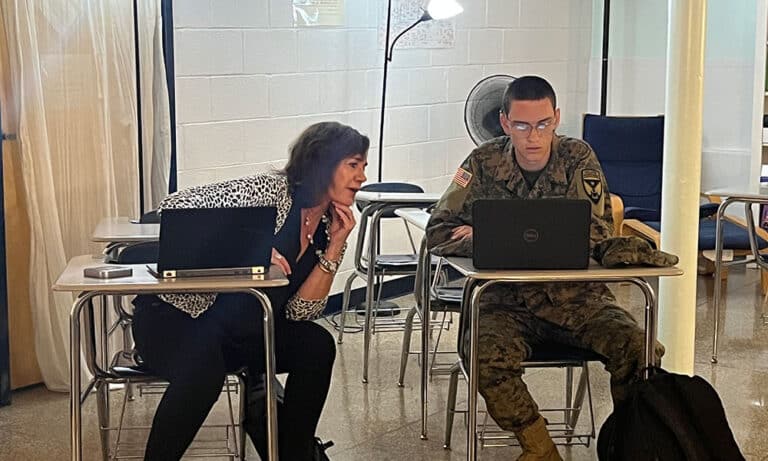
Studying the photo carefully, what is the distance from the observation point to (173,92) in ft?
14.5

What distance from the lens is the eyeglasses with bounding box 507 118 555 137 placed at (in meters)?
3.27

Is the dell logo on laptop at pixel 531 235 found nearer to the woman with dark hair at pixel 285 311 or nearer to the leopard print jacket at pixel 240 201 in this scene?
the woman with dark hair at pixel 285 311

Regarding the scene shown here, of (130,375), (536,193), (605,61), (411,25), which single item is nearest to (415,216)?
(536,193)

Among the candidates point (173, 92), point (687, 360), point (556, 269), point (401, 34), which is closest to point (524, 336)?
point (556, 269)

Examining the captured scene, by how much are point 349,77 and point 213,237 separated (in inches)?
107

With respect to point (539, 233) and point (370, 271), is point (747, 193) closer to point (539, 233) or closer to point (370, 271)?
point (370, 271)

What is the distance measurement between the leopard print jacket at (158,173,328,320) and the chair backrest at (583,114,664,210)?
3.69 m

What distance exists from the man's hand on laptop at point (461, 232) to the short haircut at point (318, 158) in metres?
0.35

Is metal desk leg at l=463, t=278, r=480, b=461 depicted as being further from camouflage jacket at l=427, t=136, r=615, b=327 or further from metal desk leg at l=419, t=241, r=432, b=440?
metal desk leg at l=419, t=241, r=432, b=440

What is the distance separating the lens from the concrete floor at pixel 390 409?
11.5 ft

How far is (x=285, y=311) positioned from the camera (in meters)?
3.09

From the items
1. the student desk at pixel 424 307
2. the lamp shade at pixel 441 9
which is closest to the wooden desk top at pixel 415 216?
the student desk at pixel 424 307

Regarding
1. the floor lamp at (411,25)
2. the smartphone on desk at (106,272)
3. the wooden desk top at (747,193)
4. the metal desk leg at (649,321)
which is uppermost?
the floor lamp at (411,25)

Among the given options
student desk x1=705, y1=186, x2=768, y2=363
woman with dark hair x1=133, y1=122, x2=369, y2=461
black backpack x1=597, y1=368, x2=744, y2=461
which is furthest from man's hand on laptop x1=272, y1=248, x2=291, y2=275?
student desk x1=705, y1=186, x2=768, y2=363
